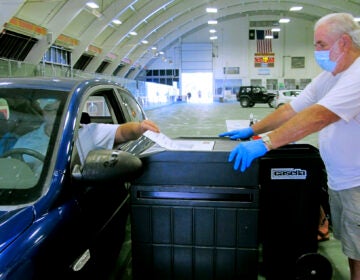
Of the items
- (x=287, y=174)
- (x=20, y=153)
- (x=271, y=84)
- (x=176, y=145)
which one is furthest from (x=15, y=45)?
(x=271, y=84)

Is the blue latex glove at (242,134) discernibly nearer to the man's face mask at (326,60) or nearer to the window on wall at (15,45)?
the man's face mask at (326,60)

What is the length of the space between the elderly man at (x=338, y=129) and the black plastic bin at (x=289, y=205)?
11cm

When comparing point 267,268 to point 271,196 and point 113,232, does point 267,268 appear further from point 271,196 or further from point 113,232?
point 113,232

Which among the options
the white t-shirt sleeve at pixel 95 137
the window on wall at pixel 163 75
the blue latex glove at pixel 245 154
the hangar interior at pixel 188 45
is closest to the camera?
the blue latex glove at pixel 245 154

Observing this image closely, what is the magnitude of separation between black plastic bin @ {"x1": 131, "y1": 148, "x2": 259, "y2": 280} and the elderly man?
0.34ft

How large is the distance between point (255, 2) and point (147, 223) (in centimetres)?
3045

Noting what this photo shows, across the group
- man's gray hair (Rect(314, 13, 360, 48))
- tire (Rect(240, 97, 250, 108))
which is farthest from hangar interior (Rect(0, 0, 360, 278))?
man's gray hair (Rect(314, 13, 360, 48))

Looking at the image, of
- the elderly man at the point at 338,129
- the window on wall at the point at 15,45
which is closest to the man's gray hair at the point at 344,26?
the elderly man at the point at 338,129

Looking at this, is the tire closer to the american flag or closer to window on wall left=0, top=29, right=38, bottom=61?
the american flag

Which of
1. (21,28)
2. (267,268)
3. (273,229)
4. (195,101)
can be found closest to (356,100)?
(273,229)

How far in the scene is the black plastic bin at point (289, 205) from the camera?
1604 millimetres

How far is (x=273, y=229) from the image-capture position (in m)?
1.72

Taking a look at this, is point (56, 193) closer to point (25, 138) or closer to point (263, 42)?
point (25, 138)

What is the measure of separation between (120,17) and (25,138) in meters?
22.1
